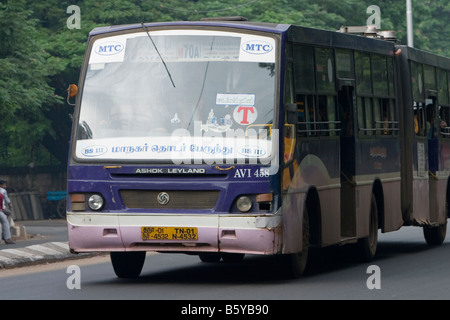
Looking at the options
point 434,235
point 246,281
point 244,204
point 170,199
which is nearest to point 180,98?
point 170,199

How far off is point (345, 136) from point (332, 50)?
1344 mm

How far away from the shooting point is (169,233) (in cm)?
1426

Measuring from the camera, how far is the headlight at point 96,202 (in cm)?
1455

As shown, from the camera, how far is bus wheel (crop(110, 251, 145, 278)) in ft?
51.7

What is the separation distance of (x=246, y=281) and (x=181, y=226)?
4.60 feet

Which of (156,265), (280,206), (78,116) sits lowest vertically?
(156,265)

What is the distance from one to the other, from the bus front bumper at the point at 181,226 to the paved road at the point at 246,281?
1.49 feet

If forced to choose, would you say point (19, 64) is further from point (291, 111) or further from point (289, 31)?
point (291, 111)

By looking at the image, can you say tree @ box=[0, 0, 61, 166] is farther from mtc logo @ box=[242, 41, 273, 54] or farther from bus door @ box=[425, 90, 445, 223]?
mtc logo @ box=[242, 41, 273, 54]

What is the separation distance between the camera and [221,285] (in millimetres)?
14648

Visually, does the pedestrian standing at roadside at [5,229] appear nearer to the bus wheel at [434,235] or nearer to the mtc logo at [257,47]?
the bus wheel at [434,235]

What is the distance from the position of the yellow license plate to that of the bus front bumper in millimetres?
35
